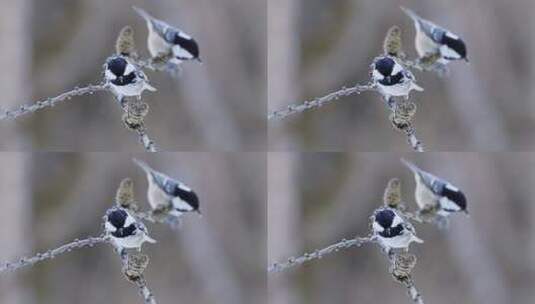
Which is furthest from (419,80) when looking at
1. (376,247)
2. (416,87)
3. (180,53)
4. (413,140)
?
(180,53)

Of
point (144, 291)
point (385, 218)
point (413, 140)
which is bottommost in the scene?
point (144, 291)

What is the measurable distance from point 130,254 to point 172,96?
32 centimetres

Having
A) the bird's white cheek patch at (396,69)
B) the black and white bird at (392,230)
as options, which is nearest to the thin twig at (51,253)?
the black and white bird at (392,230)

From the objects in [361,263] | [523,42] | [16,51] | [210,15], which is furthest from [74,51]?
[523,42]

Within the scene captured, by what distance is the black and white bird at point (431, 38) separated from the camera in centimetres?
264

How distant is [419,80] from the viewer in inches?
104

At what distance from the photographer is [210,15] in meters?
2.62

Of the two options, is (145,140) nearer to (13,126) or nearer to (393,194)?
(13,126)

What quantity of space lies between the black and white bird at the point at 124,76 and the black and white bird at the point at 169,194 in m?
0.14

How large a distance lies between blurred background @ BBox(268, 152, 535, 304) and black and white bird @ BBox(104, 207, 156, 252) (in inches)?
10.0

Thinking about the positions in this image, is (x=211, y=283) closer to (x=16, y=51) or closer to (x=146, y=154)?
(x=146, y=154)

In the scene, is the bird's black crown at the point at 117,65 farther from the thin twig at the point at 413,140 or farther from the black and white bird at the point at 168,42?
the thin twig at the point at 413,140

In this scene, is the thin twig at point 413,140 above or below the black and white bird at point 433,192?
above

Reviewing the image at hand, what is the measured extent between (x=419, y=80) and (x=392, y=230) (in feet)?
0.99
